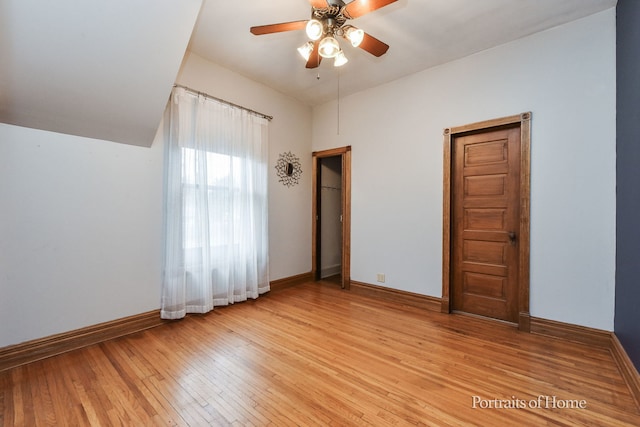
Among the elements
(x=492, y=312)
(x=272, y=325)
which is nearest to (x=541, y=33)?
(x=492, y=312)

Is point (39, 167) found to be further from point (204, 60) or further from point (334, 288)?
point (334, 288)

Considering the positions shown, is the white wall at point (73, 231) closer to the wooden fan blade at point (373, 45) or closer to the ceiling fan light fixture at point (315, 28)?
the ceiling fan light fixture at point (315, 28)

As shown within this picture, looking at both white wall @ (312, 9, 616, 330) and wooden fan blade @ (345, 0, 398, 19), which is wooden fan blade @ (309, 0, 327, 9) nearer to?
wooden fan blade @ (345, 0, 398, 19)

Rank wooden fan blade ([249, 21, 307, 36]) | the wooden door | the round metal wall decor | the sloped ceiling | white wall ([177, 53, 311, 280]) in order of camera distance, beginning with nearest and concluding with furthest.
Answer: the sloped ceiling
wooden fan blade ([249, 21, 307, 36])
the wooden door
white wall ([177, 53, 311, 280])
the round metal wall decor

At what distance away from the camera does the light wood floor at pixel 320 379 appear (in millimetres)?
1533

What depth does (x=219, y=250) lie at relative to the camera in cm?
→ 323

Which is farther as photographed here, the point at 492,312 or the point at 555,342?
the point at 492,312

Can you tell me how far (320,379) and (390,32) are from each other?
3174 mm

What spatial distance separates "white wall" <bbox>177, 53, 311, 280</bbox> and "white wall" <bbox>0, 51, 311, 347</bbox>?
0.24 m

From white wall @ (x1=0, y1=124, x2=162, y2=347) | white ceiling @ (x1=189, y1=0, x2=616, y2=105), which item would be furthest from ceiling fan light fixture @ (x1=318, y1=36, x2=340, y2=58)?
white wall @ (x1=0, y1=124, x2=162, y2=347)

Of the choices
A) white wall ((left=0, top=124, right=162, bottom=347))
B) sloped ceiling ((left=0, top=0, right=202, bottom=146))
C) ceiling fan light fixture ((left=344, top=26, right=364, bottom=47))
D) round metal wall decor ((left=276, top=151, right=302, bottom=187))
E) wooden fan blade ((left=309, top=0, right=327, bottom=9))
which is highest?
wooden fan blade ((left=309, top=0, right=327, bottom=9))

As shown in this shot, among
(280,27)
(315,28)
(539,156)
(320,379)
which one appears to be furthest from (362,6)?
(320,379)

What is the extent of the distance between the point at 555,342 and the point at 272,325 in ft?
8.75

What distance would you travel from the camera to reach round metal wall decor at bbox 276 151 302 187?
4.11 m
